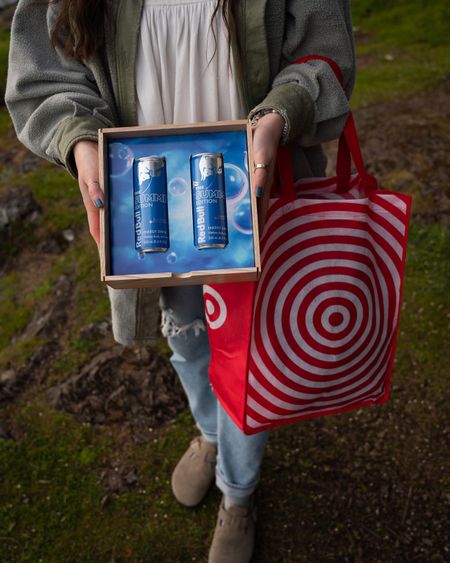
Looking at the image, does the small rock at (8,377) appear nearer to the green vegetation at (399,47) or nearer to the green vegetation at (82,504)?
the green vegetation at (82,504)

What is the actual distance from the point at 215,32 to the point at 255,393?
0.96 m

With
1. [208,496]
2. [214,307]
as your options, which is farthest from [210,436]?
[214,307]

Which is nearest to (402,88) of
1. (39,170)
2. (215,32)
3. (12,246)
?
(39,170)

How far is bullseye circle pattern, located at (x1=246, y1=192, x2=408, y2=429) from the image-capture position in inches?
53.8

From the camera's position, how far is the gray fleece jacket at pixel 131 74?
1.37 m

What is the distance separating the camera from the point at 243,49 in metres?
1.40

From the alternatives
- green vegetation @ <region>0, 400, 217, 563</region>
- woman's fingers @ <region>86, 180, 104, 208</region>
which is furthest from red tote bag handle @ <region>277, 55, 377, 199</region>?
green vegetation @ <region>0, 400, 217, 563</region>

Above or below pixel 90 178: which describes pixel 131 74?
above

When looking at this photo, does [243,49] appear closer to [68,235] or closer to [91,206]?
[91,206]

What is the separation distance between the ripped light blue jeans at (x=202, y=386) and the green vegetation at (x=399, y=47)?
3.63m

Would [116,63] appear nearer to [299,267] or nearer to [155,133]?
[155,133]

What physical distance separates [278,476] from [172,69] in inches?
68.9

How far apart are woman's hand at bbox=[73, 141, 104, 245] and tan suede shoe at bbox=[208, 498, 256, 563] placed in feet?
4.65

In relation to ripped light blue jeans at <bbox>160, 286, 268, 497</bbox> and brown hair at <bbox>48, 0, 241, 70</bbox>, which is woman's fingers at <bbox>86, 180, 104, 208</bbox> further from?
ripped light blue jeans at <bbox>160, 286, 268, 497</bbox>
